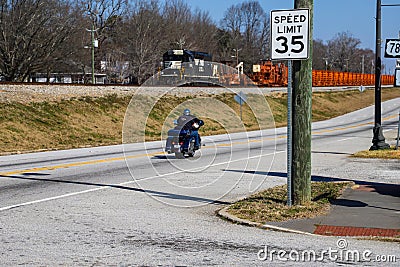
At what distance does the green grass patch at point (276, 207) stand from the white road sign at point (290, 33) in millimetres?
2516

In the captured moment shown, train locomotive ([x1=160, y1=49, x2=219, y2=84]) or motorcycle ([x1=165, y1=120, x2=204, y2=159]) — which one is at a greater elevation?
train locomotive ([x1=160, y1=49, x2=219, y2=84])

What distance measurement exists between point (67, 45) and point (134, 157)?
42236mm

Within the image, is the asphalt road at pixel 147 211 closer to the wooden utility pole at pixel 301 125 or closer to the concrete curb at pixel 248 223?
the concrete curb at pixel 248 223

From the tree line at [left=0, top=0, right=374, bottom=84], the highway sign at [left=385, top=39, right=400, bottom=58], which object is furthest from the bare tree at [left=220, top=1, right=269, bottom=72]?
the highway sign at [left=385, top=39, right=400, bottom=58]

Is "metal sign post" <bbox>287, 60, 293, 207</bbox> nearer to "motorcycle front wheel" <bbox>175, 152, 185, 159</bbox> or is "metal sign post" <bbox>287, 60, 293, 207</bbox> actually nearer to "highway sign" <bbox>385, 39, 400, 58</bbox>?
"motorcycle front wheel" <bbox>175, 152, 185, 159</bbox>

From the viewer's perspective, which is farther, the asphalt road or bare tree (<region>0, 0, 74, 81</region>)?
bare tree (<region>0, 0, 74, 81</region>)

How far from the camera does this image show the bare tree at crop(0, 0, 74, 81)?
50.7 m

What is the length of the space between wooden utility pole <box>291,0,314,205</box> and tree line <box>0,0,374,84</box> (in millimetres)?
38772

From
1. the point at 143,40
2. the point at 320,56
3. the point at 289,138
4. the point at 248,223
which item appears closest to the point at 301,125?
the point at 289,138

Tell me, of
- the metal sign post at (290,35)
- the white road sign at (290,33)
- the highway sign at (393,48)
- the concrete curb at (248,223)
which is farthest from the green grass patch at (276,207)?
the highway sign at (393,48)

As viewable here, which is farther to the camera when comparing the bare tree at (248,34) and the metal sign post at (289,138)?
the bare tree at (248,34)

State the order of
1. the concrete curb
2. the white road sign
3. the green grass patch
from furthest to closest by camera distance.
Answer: the white road sign, the green grass patch, the concrete curb

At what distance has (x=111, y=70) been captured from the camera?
74938 millimetres

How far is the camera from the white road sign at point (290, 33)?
10094mm
